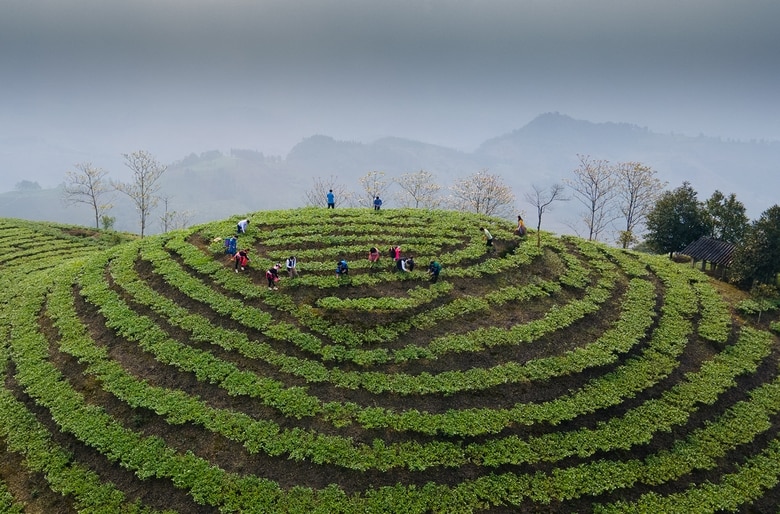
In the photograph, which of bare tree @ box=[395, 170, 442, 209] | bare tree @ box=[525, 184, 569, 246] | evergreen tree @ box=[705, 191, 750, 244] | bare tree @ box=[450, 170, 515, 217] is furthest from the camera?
bare tree @ box=[395, 170, 442, 209]

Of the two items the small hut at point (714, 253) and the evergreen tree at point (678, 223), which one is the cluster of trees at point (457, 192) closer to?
the evergreen tree at point (678, 223)

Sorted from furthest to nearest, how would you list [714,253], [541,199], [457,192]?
[457,192] < [541,199] < [714,253]

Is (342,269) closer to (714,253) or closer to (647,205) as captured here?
(714,253)

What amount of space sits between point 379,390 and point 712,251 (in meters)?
34.8

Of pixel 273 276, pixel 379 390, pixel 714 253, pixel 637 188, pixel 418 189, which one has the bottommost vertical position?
pixel 379 390

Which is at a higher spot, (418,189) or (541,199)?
(418,189)

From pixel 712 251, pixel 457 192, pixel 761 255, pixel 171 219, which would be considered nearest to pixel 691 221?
pixel 712 251

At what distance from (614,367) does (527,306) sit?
20.0 ft

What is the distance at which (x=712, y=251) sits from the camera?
3675 cm

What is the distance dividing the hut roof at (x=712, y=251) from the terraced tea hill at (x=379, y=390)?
633cm

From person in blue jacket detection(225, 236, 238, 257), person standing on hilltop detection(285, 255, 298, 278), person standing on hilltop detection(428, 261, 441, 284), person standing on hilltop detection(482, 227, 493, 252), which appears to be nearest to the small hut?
person standing on hilltop detection(482, 227, 493, 252)

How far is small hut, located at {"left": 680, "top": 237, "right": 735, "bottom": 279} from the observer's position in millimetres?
35062

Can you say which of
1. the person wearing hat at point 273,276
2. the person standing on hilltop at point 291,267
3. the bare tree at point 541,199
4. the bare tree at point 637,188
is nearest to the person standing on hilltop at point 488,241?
the bare tree at point 541,199

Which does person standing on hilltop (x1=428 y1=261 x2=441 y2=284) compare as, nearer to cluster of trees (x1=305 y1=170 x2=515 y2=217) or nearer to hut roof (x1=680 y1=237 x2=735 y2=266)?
hut roof (x1=680 y1=237 x2=735 y2=266)
